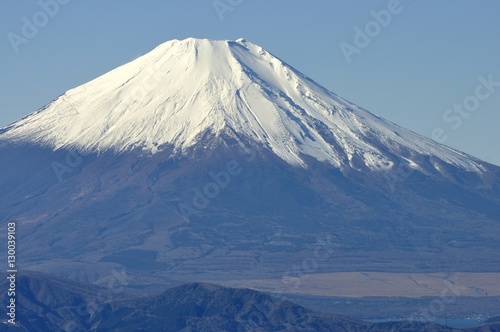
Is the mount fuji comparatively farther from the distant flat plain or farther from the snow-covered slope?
the distant flat plain

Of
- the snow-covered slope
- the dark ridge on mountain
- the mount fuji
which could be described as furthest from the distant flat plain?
the snow-covered slope

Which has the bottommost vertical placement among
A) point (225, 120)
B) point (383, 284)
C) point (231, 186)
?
point (383, 284)

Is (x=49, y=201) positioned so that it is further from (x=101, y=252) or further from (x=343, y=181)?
(x=343, y=181)

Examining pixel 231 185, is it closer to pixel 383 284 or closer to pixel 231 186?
pixel 231 186

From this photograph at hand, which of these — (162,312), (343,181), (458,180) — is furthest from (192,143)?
(162,312)

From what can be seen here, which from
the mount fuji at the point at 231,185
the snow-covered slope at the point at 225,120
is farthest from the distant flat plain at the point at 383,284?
the snow-covered slope at the point at 225,120

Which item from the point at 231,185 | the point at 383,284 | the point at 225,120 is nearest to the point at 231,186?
the point at 231,185

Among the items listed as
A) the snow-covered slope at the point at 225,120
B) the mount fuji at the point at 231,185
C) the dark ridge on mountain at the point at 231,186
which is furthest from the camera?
the snow-covered slope at the point at 225,120

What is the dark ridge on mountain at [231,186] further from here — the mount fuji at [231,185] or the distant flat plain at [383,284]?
the distant flat plain at [383,284]
